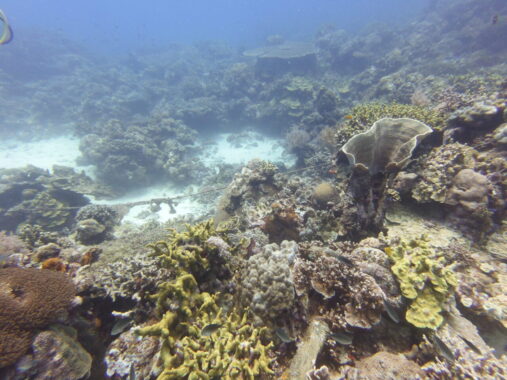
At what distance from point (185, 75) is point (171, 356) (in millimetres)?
32062

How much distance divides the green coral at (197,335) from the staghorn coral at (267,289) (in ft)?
0.55

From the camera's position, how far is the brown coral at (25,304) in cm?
204

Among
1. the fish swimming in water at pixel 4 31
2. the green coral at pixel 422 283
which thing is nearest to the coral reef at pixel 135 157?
the fish swimming in water at pixel 4 31

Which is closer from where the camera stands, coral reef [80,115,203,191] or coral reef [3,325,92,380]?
coral reef [3,325,92,380]

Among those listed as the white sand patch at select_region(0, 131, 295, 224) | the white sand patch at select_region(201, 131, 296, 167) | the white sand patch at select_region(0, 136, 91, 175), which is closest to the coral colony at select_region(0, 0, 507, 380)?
the white sand patch at select_region(0, 131, 295, 224)

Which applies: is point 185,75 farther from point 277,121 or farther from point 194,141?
point 277,121

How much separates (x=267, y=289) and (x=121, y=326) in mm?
1674

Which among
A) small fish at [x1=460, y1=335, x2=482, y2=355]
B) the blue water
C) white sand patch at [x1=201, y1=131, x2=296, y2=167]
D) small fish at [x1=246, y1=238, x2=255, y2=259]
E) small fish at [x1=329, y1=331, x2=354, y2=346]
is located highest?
the blue water

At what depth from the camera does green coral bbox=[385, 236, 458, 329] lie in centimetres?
248

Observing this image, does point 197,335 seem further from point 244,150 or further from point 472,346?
point 244,150

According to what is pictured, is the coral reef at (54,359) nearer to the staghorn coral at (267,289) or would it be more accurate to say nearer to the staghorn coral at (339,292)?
the staghorn coral at (267,289)

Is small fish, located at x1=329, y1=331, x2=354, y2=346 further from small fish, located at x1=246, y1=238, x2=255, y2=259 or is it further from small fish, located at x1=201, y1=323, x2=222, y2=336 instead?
small fish, located at x1=246, y1=238, x2=255, y2=259

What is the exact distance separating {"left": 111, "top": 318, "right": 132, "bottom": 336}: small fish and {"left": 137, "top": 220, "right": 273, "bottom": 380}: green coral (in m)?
0.50

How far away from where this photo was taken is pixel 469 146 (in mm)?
5332
